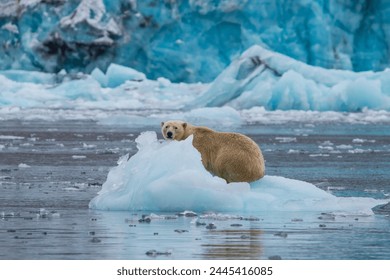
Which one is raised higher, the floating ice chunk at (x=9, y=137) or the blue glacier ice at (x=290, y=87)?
the blue glacier ice at (x=290, y=87)

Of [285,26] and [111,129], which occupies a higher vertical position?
[285,26]

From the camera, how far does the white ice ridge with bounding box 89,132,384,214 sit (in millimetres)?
6891

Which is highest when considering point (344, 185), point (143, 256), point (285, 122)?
point (285, 122)

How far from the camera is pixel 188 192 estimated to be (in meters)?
6.89

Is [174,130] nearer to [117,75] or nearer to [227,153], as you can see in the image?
[227,153]

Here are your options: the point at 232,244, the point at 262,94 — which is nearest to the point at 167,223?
the point at 232,244

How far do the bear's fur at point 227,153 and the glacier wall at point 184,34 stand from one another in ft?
72.6

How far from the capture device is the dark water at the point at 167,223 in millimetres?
5176

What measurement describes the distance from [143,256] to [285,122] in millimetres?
16815

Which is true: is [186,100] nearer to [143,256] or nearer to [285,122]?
[285,122]

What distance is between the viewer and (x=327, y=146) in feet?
47.9

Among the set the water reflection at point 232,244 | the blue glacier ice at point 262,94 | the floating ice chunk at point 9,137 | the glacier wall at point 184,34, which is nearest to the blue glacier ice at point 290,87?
the blue glacier ice at point 262,94

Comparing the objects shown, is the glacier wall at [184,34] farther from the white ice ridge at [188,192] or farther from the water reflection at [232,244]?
the water reflection at [232,244]

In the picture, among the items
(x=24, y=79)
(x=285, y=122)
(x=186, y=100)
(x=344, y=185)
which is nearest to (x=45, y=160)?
(x=344, y=185)
